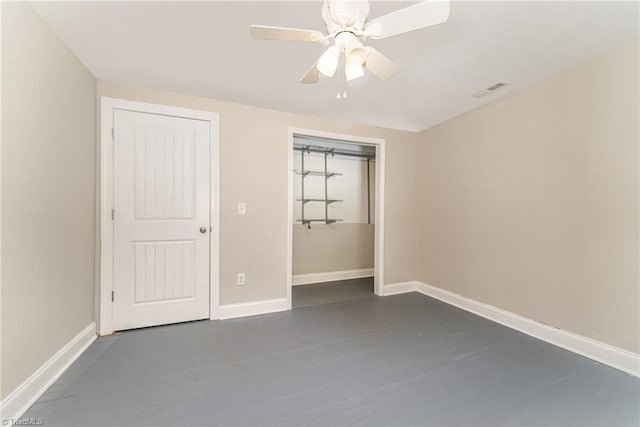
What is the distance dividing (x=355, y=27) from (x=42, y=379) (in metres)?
2.68

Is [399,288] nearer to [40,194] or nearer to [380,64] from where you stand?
[380,64]

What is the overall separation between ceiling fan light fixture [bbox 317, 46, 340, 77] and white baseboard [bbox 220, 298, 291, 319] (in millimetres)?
2381

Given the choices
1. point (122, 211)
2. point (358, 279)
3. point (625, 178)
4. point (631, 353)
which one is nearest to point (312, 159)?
point (358, 279)

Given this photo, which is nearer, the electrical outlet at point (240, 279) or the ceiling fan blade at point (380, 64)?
the ceiling fan blade at point (380, 64)

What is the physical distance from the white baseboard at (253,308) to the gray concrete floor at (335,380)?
23 centimetres

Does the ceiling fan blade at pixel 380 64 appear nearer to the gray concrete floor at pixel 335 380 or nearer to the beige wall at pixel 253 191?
the beige wall at pixel 253 191

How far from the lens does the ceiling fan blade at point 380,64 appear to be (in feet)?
4.76

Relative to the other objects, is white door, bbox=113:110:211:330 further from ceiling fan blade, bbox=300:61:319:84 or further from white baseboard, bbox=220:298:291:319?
ceiling fan blade, bbox=300:61:319:84

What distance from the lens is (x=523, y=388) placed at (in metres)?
1.68

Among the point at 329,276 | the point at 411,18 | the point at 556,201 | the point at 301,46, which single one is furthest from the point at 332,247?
the point at 411,18

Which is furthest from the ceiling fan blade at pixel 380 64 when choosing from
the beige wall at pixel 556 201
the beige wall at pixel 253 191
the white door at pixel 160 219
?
the white door at pixel 160 219

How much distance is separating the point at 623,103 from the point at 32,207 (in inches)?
A: 154

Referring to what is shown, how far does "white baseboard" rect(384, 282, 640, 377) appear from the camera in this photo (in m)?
1.87

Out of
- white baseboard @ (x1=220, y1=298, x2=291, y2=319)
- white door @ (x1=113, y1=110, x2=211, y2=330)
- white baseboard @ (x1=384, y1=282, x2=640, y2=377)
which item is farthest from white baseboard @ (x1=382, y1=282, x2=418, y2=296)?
white door @ (x1=113, y1=110, x2=211, y2=330)
